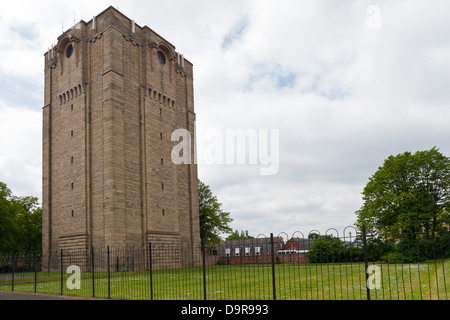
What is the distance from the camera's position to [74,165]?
39.1 meters

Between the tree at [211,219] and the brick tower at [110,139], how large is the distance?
34.8ft

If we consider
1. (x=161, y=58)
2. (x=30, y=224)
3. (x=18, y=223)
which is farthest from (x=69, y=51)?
(x=30, y=224)

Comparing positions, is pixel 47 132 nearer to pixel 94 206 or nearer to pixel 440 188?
pixel 94 206

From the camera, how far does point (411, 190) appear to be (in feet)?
135

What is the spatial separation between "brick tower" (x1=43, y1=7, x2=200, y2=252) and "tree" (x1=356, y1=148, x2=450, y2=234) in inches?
856

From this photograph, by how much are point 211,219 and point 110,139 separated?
79.9 ft

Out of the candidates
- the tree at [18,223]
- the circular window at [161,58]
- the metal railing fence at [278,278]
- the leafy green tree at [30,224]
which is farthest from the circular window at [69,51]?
the leafy green tree at [30,224]

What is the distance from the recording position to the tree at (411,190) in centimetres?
3991

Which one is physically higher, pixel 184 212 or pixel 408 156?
pixel 408 156

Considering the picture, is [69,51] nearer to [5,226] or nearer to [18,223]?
[5,226]

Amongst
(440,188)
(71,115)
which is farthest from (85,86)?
(440,188)

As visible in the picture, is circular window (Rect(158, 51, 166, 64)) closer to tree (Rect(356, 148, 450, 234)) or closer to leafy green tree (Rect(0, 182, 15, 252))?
leafy green tree (Rect(0, 182, 15, 252))

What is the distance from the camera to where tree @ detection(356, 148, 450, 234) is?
3991cm
